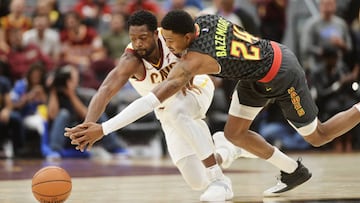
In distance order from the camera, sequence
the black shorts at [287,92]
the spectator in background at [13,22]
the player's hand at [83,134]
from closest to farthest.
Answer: the player's hand at [83,134], the black shorts at [287,92], the spectator in background at [13,22]

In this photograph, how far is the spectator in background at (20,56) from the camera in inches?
542

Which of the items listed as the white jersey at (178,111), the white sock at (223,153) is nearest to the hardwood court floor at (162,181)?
the white sock at (223,153)

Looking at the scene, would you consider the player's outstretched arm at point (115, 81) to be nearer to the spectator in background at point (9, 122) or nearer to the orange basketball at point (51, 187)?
the orange basketball at point (51, 187)

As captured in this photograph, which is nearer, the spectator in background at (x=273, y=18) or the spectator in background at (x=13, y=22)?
the spectator in background at (x=13, y=22)

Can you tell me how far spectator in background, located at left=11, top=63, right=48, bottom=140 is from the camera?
13.1 m

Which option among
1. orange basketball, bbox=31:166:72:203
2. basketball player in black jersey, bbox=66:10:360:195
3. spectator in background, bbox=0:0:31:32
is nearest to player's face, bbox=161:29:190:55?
basketball player in black jersey, bbox=66:10:360:195

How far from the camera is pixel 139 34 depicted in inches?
253

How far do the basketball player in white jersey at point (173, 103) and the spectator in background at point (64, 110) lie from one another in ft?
20.6

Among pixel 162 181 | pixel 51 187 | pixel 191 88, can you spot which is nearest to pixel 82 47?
pixel 162 181

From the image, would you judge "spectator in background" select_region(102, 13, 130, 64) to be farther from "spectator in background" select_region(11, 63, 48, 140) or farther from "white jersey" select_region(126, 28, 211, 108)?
"white jersey" select_region(126, 28, 211, 108)

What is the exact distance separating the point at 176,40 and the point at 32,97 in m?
7.48

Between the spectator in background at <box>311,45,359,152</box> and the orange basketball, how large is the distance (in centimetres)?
821

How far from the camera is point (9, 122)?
1317 cm

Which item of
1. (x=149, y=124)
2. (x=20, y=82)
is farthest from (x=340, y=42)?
(x=20, y=82)
